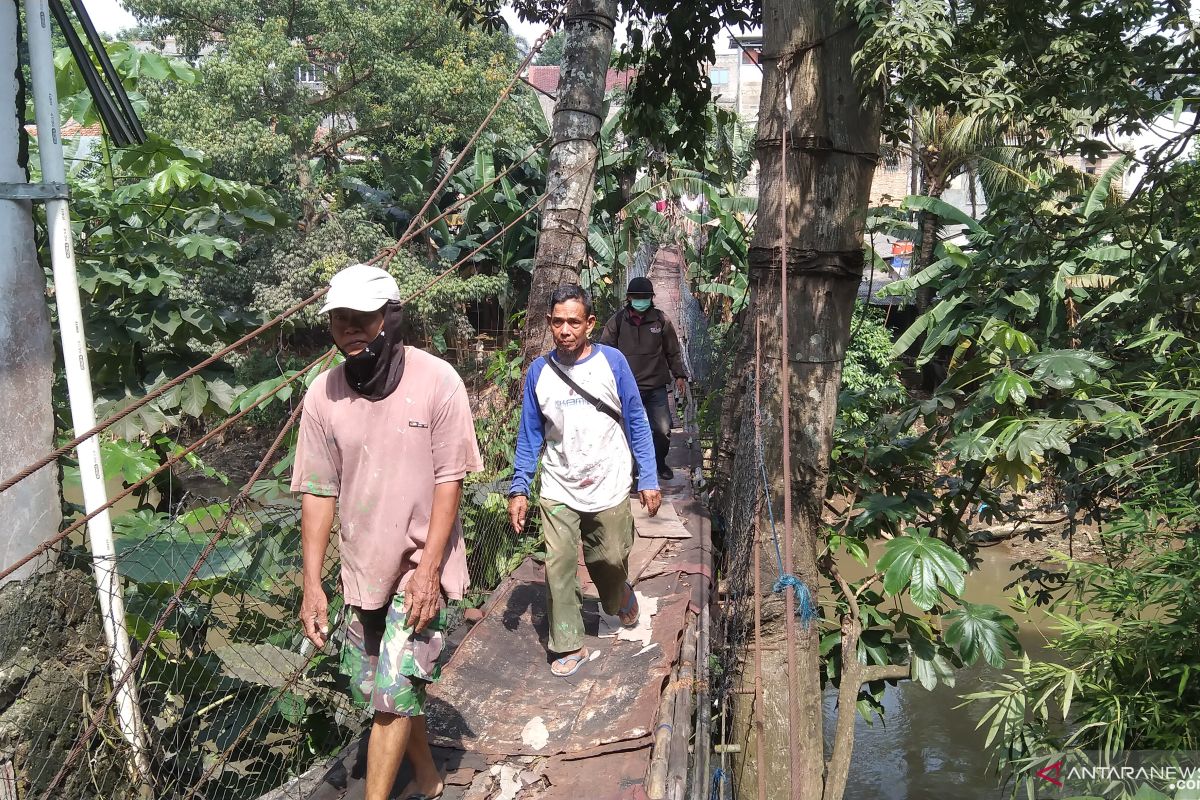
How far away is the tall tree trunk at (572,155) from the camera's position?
16.1 feet

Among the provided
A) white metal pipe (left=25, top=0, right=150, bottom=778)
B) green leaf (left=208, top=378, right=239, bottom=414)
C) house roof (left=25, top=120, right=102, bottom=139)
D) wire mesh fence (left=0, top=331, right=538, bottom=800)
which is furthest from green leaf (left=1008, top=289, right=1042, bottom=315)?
house roof (left=25, top=120, right=102, bottom=139)

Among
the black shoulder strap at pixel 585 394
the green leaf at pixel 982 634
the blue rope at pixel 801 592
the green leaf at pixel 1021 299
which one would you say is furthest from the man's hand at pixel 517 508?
the green leaf at pixel 1021 299

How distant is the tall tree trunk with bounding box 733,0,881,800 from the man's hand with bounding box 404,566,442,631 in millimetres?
1367

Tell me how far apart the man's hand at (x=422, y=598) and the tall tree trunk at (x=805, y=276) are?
1367 mm

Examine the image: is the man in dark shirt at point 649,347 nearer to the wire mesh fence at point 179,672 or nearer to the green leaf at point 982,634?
the wire mesh fence at point 179,672

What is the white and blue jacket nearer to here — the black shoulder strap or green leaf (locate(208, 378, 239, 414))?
the black shoulder strap

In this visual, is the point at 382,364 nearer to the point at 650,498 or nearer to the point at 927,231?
the point at 650,498

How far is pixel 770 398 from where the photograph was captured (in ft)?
11.4

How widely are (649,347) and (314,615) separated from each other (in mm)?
3356

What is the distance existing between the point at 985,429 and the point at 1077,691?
102 centimetres

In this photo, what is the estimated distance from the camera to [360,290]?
2.13 meters

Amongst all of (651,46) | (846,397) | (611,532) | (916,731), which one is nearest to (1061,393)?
(846,397)

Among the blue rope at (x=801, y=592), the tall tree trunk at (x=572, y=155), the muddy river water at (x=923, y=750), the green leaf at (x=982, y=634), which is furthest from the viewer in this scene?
the muddy river water at (x=923, y=750)

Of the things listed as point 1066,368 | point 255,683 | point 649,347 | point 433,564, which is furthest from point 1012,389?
point 255,683
